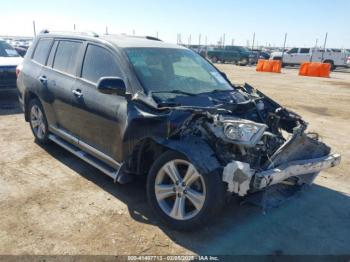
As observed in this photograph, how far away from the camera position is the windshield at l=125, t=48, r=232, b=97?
4180mm

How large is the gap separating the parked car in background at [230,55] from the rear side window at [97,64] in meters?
30.7

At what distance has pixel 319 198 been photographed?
457cm

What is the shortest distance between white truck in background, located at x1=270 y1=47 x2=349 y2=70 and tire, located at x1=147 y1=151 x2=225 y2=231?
102 feet

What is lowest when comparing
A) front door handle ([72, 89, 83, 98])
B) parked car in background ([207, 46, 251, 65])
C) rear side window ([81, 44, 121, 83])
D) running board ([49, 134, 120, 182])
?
parked car in background ([207, 46, 251, 65])

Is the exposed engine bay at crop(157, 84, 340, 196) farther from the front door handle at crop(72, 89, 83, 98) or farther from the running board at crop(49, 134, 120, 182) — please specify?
the front door handle at crop(72, 89, 83, 98)

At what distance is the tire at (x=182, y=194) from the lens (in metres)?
3.30

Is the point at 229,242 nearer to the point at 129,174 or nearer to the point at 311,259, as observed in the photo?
the point at 311,259

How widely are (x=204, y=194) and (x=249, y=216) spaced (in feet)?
3.17

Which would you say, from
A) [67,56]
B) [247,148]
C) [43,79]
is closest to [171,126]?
[247,148]

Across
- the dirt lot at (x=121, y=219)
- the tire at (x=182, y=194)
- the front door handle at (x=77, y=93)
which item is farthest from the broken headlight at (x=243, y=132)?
the front door handle at (x=77, y=93)

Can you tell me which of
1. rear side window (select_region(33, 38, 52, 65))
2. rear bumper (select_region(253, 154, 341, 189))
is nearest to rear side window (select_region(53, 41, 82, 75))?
rear side window (select_region(33, 38, 52, 65))

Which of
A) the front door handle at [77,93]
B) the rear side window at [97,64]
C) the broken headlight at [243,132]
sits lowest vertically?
the broken headlight at [243,132]

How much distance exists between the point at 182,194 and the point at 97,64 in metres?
2.11

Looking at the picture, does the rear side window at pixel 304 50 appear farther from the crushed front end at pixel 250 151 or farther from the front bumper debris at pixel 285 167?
the crushed front end at pixel 250 151
